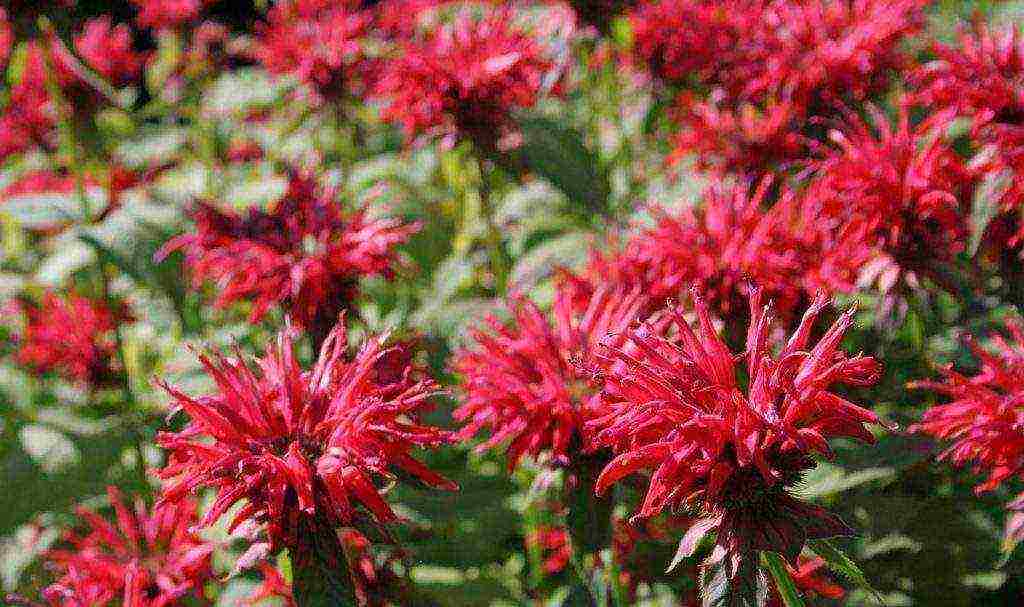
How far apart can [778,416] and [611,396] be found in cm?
17

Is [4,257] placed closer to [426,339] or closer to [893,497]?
[426,339]

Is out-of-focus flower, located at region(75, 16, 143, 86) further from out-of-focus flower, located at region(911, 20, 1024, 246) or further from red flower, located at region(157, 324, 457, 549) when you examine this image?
out-of-focus flower, located at region(911, 20, 1024, 246)

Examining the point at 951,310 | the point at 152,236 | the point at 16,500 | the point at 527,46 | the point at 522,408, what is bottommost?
the point at 951,310

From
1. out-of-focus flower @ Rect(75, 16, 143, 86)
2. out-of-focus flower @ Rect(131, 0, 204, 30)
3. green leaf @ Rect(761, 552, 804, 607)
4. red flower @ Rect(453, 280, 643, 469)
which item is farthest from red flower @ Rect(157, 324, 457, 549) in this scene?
out-of-focus flower @ Rect(75, 16, 143, 86)

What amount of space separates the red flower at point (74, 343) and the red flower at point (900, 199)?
155 centimetres

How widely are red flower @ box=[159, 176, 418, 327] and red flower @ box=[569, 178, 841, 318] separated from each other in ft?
1.12

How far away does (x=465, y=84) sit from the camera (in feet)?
5.35

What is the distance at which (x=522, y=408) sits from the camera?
3.73ft

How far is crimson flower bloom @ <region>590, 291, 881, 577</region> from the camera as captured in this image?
85 cm

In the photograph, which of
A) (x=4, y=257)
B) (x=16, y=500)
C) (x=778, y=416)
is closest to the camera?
(x=778, y=416)

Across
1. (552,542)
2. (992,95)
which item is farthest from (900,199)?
(552,542)

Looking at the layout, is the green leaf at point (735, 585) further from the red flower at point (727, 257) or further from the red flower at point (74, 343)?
the red flower at point (74, 343)

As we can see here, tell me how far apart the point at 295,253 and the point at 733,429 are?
31.2 inches

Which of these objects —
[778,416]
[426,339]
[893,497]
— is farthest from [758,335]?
[426,339]
